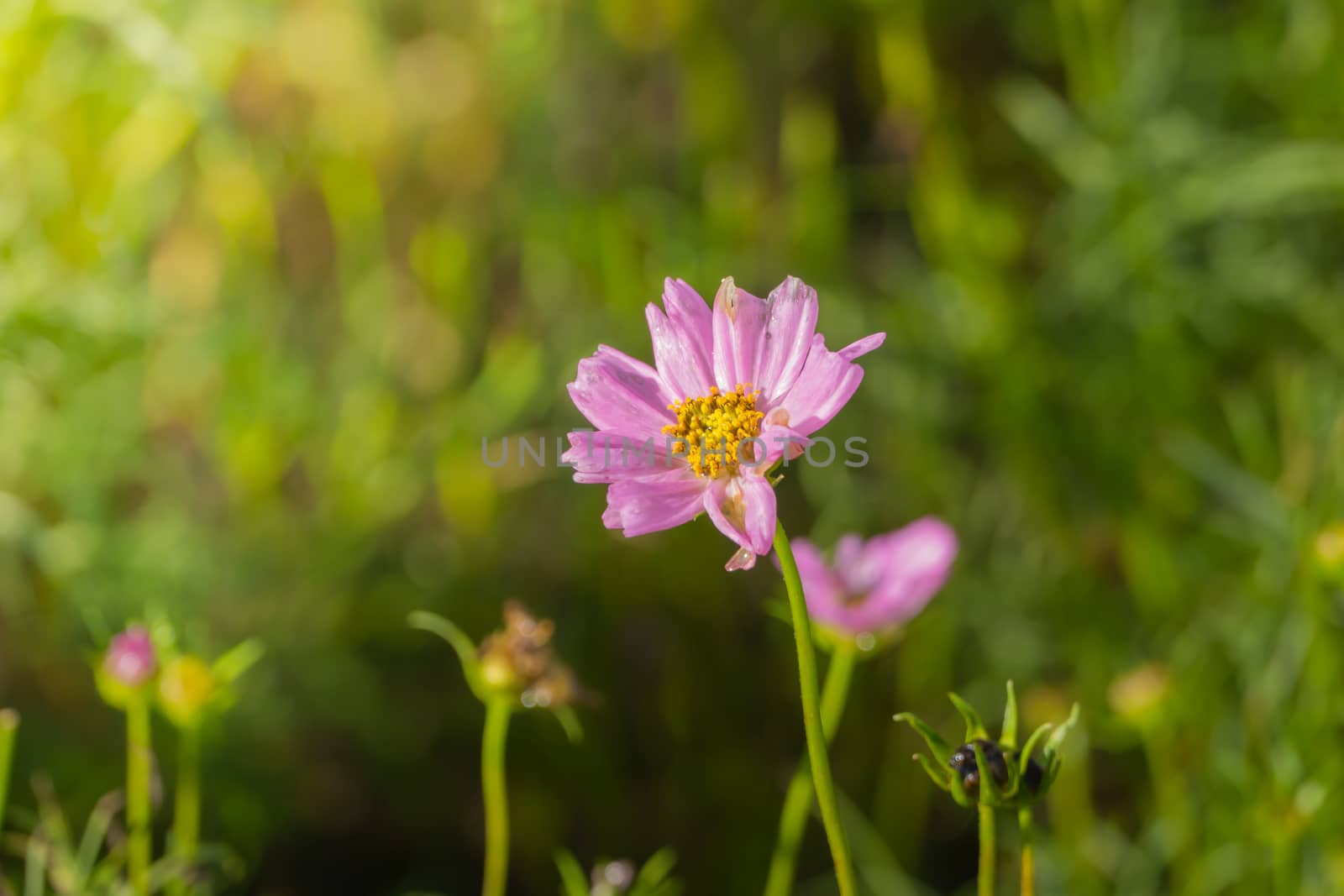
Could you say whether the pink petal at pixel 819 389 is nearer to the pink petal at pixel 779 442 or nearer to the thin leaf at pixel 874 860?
the pink petal at pixel 779 442

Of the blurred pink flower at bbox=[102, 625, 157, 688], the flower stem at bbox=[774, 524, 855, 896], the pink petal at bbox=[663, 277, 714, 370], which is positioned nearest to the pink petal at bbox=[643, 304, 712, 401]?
the pink petal at bbox=[663, 277, 714, 370]

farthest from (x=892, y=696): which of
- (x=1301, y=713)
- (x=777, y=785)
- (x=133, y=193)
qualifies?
(x=133, y=193)

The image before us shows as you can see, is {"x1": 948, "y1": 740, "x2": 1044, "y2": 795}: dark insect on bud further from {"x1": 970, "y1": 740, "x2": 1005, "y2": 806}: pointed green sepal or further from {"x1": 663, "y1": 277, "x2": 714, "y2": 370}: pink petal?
{"x1": 663, "y1": 277, "x2": 714, "y2": 370}: pink petal

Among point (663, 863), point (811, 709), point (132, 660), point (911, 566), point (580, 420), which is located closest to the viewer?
point (811, 709)

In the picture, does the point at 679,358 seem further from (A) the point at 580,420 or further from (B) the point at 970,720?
(A) the point at 580,420

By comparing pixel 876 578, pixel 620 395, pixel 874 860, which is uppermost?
pixel 620 395

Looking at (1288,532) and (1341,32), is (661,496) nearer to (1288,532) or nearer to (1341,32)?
(1288,532)

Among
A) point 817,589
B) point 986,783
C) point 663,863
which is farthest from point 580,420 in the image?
point 986,783
